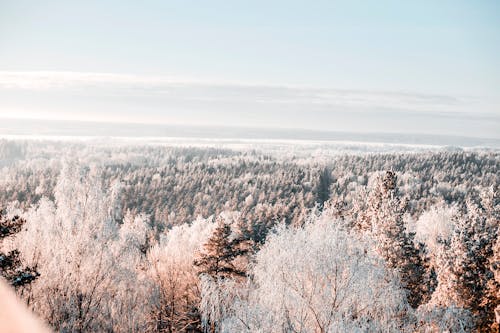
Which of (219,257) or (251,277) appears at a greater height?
(219,257)

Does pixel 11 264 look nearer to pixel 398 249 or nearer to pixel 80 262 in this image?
pixel 80 262

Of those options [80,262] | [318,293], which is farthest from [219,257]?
[318,293]

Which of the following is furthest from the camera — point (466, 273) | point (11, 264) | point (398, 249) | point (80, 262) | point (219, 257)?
point (398, 249)

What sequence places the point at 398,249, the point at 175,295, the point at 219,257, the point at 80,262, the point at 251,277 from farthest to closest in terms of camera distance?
the point at 398,249, the point at 175,295, the point at 251,277, the point at 219,257, the point at 80,262

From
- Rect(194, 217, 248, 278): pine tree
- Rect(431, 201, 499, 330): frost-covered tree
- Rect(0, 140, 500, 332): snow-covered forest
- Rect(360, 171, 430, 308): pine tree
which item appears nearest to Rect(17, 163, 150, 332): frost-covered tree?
Rect(0, 140, 500, 332): snow-covered forest

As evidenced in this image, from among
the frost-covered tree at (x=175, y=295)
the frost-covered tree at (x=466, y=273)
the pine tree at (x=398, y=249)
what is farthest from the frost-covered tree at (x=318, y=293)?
the pine tree at (x=398, y=249)

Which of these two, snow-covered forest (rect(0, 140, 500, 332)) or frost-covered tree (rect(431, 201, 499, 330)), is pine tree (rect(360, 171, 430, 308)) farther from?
frost-covered tree (rect(431, 201, 499, 330))

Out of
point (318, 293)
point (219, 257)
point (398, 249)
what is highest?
point (318, 293)

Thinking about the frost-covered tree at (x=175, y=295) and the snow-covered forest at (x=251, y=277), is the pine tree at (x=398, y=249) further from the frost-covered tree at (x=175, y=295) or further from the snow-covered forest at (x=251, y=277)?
the frost-covered tree at (x=175, y=295)

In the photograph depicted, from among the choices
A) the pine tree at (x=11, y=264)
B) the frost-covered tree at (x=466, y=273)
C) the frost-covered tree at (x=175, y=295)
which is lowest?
the frost-covered tree at (x=175, y=295)

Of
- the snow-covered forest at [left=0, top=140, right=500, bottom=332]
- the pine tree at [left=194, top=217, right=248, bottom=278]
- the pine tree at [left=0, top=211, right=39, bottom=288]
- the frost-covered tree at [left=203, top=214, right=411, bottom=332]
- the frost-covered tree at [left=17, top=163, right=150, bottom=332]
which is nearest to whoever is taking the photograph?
the pine tree at [left=0, top=211, right=39, bottom=288]

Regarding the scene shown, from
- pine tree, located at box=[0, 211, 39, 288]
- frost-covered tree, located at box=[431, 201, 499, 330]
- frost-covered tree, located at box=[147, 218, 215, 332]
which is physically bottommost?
frost-covered tree, located at box=[147, 218, 215, 332]

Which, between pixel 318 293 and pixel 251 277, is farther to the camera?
pixel 251 277

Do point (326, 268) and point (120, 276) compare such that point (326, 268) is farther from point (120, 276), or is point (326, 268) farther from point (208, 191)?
Result: point (208, 191)
